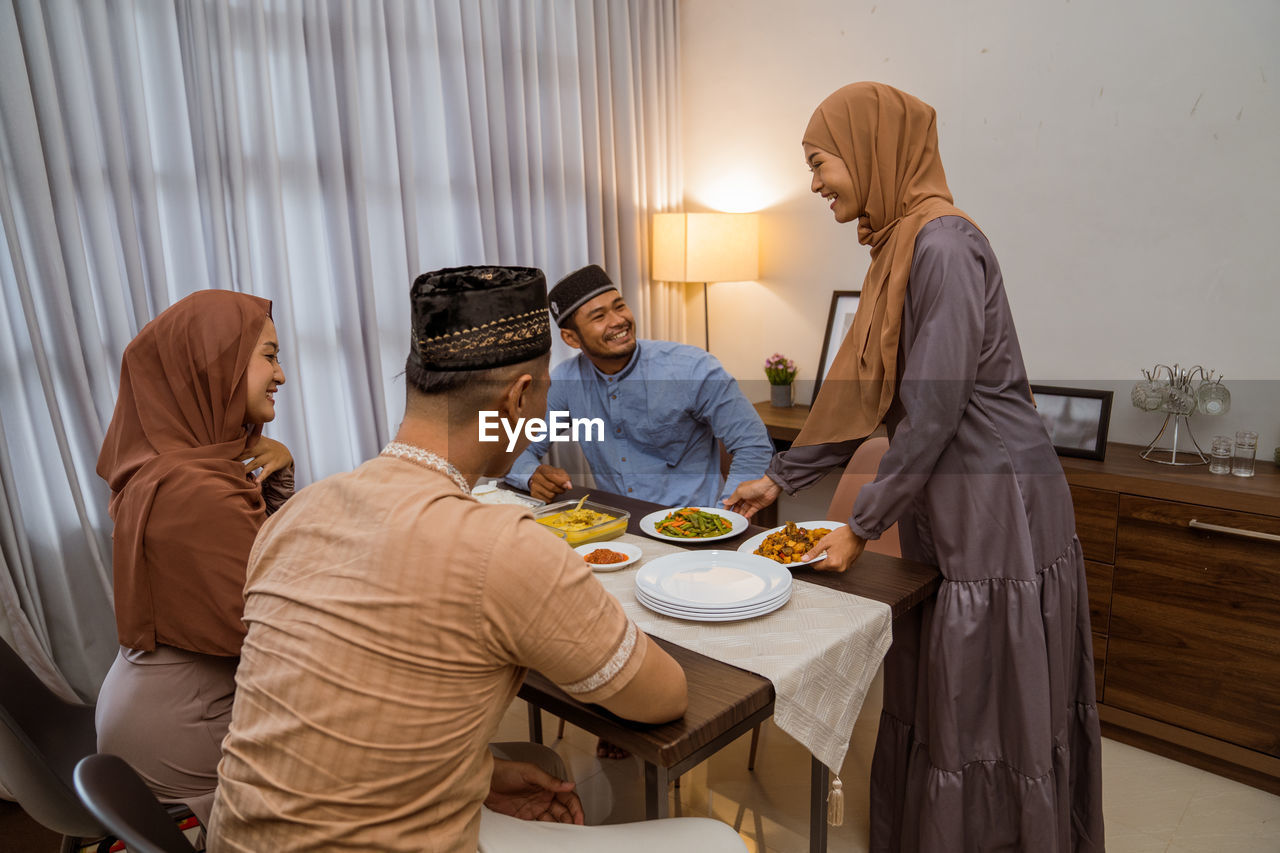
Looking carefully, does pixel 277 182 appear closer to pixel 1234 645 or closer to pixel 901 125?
pixel 901 125

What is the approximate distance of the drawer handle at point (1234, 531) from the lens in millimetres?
2178

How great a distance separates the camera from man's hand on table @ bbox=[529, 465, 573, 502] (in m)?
2.35

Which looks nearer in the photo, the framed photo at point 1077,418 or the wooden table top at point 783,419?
the framed photo at point 1077,418

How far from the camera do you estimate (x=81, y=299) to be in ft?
7.78

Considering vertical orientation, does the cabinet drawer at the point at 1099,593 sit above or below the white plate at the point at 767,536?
below

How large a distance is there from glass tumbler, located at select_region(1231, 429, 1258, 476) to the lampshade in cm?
204

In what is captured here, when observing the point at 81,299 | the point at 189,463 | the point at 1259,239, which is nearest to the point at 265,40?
the point at 81,299

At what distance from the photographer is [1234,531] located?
222 cm

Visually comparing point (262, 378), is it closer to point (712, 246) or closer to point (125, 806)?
point (125, 806)

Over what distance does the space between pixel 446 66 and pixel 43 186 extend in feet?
4.89

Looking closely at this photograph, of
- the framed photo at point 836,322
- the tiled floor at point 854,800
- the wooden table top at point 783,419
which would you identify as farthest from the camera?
the framed photo at point 836,322

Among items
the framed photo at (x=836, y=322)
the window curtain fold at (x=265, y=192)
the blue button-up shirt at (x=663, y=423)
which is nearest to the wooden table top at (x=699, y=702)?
the blue button-up shirt at (x=663, y=423)

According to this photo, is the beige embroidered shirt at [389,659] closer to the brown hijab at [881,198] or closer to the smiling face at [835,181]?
the brown hijab at [881,198]

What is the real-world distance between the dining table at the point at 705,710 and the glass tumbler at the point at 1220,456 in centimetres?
137
